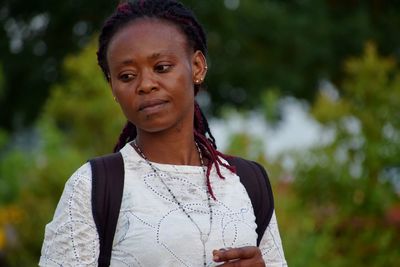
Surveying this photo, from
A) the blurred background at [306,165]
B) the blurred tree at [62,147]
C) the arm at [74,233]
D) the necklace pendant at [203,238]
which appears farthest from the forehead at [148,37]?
the blurred tree at [62,147]

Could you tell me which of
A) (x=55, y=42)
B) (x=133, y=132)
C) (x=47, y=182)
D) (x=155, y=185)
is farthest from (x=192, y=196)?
(x=55, y=42)

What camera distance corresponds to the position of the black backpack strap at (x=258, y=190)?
297 centimetres

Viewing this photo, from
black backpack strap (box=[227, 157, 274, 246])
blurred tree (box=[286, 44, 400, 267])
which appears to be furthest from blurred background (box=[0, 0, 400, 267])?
black backpack strap (box=[227, 157, 274, 246])

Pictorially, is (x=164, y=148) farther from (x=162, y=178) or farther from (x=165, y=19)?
(x=165, y=19)

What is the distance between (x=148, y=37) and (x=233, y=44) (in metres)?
16.6

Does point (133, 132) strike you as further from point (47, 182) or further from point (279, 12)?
point (279, 12)

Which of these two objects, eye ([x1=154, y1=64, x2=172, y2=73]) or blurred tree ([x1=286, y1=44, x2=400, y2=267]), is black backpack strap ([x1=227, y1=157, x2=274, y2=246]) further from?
blurred tree ([x1=286, y1=44, x2=400, y2=267])

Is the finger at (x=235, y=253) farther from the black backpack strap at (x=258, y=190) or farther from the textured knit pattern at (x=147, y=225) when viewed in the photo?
the black backpack strap at (x=258, y=190)

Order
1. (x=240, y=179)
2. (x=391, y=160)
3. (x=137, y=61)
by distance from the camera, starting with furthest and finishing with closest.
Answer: (x=391, y=160), (x=240, y=179), (x=137, y=61)

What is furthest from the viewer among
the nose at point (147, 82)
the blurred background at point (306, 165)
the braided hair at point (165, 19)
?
the blurred background at point (306, 165)

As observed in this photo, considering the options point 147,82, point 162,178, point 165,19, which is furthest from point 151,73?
point 162,178

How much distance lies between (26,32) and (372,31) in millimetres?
6759

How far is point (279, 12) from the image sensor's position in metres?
19.6

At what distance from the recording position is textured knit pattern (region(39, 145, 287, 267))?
271 cm
